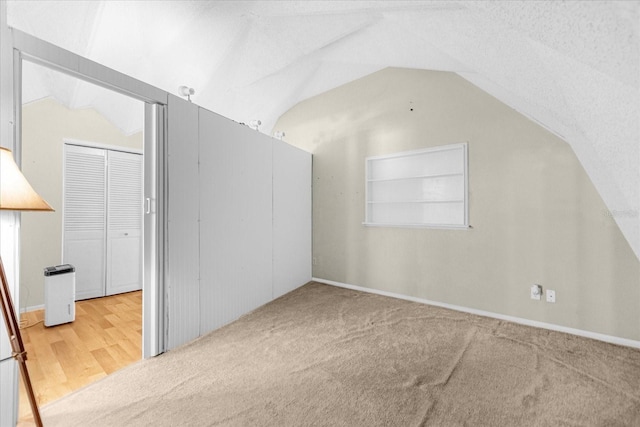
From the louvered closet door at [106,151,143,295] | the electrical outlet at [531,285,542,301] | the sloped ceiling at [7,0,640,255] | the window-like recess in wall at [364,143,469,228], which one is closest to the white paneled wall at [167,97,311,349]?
the sloped ceiling at [7,0,640,255]

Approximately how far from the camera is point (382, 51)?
2.80m

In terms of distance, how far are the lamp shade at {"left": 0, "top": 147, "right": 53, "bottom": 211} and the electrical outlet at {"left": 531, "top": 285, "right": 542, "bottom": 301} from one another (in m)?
3.45

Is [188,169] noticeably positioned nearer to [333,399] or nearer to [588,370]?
[333,399]

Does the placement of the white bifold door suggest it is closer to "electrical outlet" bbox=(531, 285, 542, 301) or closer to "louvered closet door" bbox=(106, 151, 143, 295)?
"louvered closet door" bbox=(106, 151, 143, 295)

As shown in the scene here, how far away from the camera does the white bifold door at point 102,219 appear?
3.37m

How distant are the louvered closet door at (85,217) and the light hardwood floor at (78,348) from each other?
43 centimetres

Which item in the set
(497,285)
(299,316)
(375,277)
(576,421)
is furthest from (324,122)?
(576,421)

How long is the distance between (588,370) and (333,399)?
5.67ft

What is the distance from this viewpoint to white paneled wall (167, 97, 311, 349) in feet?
6.91

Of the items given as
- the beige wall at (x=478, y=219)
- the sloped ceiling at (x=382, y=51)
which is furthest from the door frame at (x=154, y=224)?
the beige wall at (x=478, y=219)

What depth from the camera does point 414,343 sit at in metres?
2.22

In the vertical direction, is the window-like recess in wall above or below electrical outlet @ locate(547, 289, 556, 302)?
above

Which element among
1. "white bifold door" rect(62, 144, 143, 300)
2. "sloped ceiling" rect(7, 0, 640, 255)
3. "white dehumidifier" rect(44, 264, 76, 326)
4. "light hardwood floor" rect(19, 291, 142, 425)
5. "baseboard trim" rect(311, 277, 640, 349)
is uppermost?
"sloped ceiling" rect(7, 0, 640, 255)

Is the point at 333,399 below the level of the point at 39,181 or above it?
below
